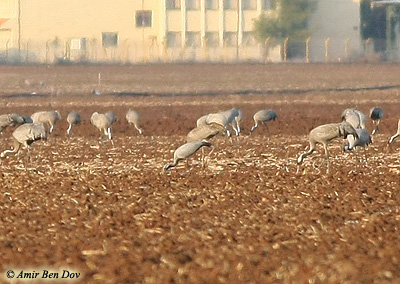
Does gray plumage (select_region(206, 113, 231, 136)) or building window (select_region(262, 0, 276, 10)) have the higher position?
building window (select_region(262, 0, 276, 10))

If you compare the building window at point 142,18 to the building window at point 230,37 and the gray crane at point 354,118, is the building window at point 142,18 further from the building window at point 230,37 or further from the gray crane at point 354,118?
the gray crane at point 354,118

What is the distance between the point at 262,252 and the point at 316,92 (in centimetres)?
3296

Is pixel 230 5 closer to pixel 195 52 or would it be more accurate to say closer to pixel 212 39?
pixel 212 39

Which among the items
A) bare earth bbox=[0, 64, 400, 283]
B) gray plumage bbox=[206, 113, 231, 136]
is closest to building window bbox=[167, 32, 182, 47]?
bare earth bbox=[0, 64, 400, 283]

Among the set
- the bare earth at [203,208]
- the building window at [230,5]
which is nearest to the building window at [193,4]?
the building window at [230,5]

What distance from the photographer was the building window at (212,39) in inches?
2785

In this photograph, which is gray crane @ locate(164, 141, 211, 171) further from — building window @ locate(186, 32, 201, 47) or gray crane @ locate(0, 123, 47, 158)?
building window @ locate(186, 32, 201, 47)

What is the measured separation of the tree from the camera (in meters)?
69.5

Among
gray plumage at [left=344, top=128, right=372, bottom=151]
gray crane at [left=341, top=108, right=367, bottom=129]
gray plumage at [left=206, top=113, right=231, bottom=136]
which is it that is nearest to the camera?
gray plumage at [left=344, top=128, right=372, bottom=151]

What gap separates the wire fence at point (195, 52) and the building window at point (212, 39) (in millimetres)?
237

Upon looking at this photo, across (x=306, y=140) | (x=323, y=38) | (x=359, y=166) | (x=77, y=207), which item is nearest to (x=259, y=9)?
(x=323, y=38)

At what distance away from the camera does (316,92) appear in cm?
4347

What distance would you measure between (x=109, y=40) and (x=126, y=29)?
112 centimetres

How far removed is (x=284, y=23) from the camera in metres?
70.0
